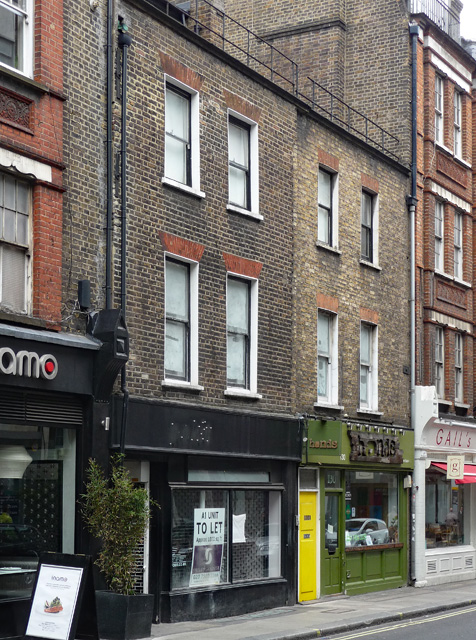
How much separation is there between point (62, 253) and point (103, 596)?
4.82m

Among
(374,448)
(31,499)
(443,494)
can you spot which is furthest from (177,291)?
(443,494)

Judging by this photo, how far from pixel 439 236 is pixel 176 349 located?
12638mm

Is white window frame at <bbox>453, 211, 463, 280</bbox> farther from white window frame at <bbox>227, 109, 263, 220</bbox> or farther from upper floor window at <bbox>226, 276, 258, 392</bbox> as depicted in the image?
upper floor window at <bbox>226, 276, 258, 392</bbox>

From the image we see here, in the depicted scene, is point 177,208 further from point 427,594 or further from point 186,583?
point 427,594

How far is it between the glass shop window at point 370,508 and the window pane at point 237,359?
467 cm

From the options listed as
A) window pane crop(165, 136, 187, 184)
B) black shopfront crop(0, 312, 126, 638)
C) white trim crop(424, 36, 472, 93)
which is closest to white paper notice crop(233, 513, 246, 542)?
black shopfront crop(0, 312, 126, 638)

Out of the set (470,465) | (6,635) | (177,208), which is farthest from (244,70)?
(470,465)

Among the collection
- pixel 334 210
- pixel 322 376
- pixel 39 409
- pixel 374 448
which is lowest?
pixel 374 448

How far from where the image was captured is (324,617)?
1828 centimetres

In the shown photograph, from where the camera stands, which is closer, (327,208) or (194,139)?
(194,139)

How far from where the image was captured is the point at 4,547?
14.1 m

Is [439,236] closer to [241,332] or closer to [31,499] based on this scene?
[241,332]

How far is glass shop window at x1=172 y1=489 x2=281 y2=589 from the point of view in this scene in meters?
17.7

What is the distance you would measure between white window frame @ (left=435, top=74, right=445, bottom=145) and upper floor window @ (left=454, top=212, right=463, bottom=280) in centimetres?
231
